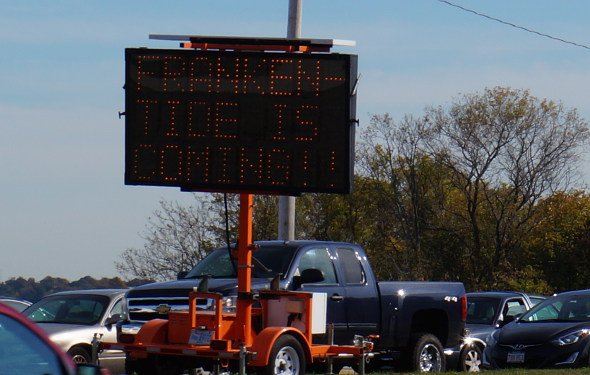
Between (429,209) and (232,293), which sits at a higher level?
(429,209)

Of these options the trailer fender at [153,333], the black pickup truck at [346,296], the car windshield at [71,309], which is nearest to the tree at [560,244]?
the black pickup truck at [346,296]

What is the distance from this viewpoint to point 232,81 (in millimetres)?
12375

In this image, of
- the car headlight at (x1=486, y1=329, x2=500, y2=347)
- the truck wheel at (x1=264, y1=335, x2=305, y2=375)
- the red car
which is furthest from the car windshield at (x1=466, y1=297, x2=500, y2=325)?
the red car

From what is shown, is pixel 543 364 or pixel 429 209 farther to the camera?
pixel 429 209

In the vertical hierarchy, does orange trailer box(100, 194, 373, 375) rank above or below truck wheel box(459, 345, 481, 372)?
above

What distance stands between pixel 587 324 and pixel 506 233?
3351 cm

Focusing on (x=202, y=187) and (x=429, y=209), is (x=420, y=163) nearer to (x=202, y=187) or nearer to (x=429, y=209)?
(x=429, y=209)

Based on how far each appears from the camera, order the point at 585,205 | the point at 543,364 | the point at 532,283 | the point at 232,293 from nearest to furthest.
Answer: the point at 232,293 → the point at 543,364 → the point at 532,283 → the point at 585,205

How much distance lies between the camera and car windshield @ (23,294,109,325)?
17359 mm

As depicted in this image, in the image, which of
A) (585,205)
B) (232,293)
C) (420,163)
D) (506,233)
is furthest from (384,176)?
(232,293)

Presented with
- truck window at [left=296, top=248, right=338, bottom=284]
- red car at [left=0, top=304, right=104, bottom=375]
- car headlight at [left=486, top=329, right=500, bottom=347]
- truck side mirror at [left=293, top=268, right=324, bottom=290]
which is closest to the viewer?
red car at [left=0, top=304, right=104, bottom=375]

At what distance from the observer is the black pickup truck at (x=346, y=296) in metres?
→ 14.7

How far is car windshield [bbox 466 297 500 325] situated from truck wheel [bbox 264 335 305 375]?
365 inches

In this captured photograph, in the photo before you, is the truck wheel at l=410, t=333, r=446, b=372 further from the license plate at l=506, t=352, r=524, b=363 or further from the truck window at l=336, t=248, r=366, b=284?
the license plate at l=506, t=352, r=524, b=363
